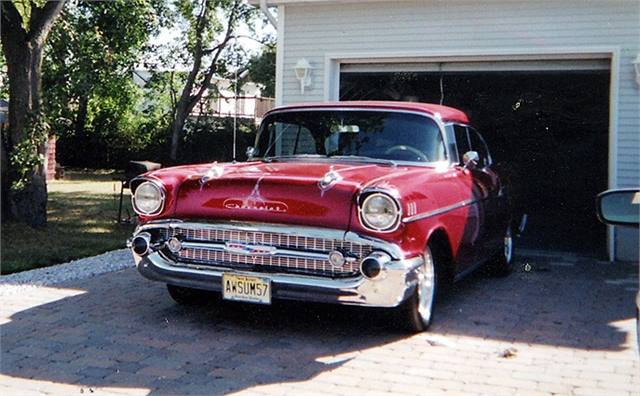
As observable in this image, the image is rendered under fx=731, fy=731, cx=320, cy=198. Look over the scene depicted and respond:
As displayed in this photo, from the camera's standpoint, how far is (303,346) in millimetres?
4785

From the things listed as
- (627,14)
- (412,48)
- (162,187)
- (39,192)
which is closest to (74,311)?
(162,187)

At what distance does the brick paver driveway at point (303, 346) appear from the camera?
4.07m

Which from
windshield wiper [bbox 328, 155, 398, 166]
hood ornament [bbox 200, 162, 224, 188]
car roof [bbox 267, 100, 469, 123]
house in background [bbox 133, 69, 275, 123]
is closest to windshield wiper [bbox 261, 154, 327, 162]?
windshield wiper [bbox 328, 155, 398, 166]

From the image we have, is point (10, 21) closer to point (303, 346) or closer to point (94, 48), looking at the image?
point (94, 48)

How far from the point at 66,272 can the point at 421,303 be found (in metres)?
3.84

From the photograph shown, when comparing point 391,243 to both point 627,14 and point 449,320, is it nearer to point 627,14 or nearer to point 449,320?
point 449,320

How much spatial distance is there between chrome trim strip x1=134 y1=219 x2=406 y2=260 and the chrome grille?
3cm

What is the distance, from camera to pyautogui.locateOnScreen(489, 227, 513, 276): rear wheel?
749cm

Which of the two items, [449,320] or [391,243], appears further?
[449,320]

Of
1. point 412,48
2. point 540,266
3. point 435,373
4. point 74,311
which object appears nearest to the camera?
point 435,373

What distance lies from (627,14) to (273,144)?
16.0 feet

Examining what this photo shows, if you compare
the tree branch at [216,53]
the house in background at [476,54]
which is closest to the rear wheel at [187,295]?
the house in background at [476,54]

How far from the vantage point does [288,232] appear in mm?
4734

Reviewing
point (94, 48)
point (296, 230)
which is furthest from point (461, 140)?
point (94, 48)
